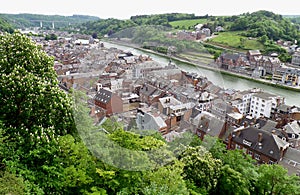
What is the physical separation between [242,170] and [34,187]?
5.35 meters

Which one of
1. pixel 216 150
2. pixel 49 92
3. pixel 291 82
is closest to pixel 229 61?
pixel 291 82

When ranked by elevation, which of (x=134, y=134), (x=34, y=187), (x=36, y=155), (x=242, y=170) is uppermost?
(x=134, y=134)

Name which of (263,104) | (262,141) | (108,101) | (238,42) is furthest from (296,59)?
(108,101)

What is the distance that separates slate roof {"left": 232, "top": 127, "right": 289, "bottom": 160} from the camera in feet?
36.1

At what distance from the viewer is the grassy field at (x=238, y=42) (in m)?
38.6

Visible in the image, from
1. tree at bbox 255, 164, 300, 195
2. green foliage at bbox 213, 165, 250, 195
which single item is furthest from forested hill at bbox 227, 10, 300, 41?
green foliage at bbox 213, 165, 250, 195

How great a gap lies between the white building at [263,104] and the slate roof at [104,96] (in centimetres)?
1486

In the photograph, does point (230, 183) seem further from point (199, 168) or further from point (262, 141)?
point (262, 141)

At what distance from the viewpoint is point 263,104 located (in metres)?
17.2

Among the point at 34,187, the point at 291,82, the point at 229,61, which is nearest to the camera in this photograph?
the point at 34,187

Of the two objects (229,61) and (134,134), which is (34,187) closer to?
(134,134)

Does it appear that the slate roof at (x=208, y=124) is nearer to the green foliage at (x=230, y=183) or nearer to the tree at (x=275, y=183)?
the green foliage at (x=230, y=183)

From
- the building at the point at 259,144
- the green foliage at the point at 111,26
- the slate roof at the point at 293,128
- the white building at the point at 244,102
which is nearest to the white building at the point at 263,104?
the white building at the point at 244,102

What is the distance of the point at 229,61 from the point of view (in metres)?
30.0
